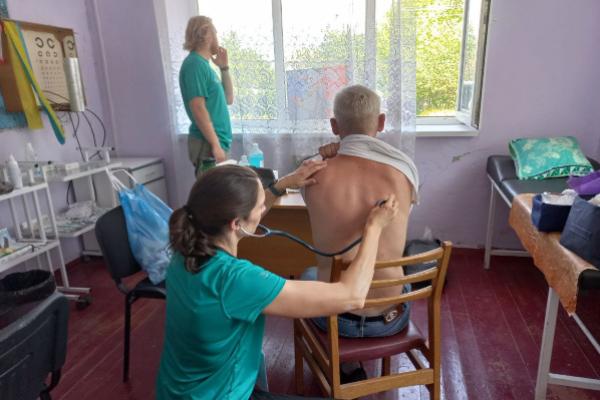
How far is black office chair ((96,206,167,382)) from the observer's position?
1.65 meters

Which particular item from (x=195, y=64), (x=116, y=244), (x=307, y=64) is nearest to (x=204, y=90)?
(x=195, y=64)

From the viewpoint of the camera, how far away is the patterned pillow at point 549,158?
239 cm

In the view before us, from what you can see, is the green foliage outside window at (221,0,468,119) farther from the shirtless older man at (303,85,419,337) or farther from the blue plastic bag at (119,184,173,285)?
the shirtless older man at (303,85,419,337)

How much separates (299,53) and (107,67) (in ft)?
5.15

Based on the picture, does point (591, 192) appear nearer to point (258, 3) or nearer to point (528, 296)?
point (528, 296)

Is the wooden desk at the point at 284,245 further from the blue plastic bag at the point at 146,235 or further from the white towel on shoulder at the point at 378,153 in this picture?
the white towel on shoulder at the point at 378,153

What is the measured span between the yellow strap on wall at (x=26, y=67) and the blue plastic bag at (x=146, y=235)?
117cm

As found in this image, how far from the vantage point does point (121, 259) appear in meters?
1.72

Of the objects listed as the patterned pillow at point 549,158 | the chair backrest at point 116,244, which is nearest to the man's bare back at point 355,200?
the chair backrest at point 116,244

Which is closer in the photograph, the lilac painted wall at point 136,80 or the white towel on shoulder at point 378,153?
the white towel on shoulder at point 378,153

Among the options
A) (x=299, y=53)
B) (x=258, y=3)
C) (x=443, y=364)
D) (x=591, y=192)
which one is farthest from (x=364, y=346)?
(x=258, y=3)

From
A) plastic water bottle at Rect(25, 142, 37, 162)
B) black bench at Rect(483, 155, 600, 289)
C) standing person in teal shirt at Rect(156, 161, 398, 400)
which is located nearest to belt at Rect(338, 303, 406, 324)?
standing person in teal shirt at Rect(156, 161, 398, 400)

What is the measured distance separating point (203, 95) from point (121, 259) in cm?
115

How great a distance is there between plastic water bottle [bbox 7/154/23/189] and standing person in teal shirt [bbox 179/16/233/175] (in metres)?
0.93
